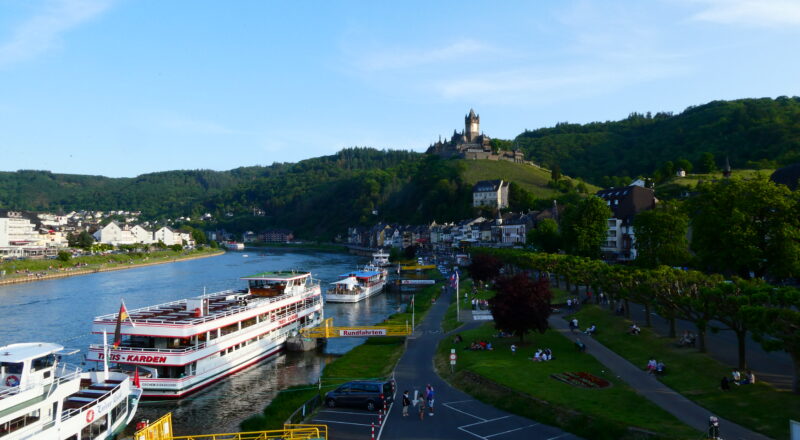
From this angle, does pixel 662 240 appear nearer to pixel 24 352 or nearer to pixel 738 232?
pixel 738 232

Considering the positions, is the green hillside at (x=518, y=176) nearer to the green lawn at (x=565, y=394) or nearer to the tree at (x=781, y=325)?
the green lawn at (x=565, y=394)

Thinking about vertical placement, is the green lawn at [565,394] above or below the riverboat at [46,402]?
below

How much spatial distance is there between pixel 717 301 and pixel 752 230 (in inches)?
659

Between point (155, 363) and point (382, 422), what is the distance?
16.2 m

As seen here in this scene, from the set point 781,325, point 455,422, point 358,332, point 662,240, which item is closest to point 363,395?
point 455,422

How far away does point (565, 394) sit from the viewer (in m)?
24.2

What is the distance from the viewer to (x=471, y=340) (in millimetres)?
38906

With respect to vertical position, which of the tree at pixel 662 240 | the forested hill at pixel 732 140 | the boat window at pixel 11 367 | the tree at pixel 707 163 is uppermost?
the forested hill at pixel 732 140

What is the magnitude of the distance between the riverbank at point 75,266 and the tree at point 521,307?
299ft

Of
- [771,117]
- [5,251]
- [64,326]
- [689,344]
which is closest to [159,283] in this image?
[64,326]

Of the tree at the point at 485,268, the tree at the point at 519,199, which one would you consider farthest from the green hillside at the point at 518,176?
the tree at the point at 485,268

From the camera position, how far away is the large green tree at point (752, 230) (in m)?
36.9

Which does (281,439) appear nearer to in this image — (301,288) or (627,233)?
(301,288)

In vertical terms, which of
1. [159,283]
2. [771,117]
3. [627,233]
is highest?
[771,117]
